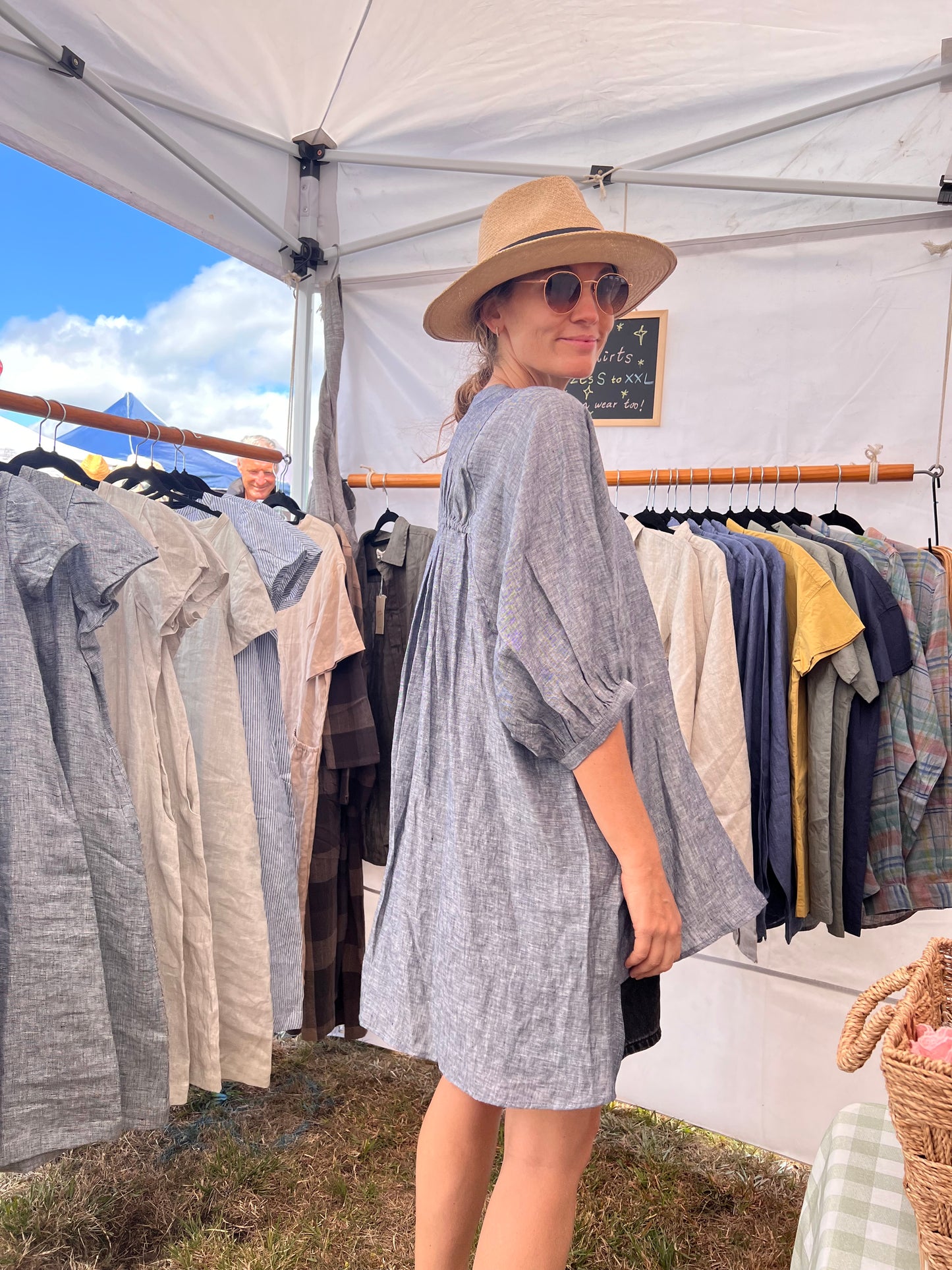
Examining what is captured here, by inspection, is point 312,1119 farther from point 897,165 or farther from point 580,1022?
point 897,165

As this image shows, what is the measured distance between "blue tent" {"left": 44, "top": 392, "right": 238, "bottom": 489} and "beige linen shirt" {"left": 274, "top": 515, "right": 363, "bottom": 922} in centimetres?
101

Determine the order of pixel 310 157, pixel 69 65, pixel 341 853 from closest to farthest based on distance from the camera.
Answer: pixel 69 65 → pixel 341 853 → pixel 310 157

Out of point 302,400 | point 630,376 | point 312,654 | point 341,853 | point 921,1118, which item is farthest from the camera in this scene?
point 302,400

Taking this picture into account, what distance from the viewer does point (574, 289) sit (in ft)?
3.90

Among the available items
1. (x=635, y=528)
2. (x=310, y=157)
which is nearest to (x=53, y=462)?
(x=635, y=528)

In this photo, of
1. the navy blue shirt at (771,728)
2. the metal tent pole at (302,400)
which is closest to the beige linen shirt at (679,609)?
the navy blue shirt at (771,728)

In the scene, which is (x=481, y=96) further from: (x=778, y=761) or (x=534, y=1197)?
(x=534, y=1197)

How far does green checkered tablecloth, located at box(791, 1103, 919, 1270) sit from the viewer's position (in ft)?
2.44

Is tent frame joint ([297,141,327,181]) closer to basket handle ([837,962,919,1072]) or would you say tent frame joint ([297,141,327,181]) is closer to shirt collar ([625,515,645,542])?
shirt collar ([625,515,645,542])

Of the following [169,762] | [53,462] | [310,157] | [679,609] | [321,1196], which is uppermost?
[310,157]

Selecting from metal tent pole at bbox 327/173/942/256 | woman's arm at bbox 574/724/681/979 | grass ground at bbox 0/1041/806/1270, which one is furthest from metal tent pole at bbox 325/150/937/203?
grass ground at bbox 0/1041/806/1270

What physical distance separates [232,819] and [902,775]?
126 centimetres

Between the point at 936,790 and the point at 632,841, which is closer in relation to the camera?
the point at 632,841

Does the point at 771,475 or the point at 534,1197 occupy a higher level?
the point at 771,475
